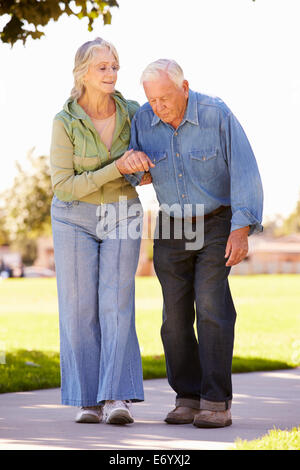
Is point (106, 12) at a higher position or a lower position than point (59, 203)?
higher

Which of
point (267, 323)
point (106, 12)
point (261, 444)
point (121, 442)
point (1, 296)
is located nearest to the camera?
point (261, 444)

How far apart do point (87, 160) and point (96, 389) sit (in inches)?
48.7

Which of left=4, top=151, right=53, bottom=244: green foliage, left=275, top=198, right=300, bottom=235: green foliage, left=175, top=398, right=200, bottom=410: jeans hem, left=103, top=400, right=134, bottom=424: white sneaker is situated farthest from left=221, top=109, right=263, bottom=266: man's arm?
left=275, top=198, right=300, bottom=235: green foliage

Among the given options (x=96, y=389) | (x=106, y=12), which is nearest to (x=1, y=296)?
(x=106, y=12)

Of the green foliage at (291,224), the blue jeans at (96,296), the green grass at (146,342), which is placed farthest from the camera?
the green foliage at (291,224)

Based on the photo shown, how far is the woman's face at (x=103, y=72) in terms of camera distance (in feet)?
15.0

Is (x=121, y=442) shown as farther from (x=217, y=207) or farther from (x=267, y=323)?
(x=267, y=323)

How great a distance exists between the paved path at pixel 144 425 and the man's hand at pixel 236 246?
2.78 ft

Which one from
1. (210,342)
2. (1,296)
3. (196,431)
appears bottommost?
(1,296)

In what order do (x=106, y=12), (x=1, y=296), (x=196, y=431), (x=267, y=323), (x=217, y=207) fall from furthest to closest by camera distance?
1. (x=1, y=296)
2. (x=267, y=323)
3. (x=106, y=12)
4. (x=217, y=207)
5. (x=196, y=431)

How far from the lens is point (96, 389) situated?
471cm

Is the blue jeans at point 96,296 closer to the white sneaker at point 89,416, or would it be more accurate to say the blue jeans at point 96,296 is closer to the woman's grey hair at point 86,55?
the white sneaker at point 89,416

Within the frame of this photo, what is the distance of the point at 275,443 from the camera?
3561 millimetres

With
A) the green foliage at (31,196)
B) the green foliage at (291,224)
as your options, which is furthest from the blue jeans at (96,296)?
the green foliage at (291,224)
